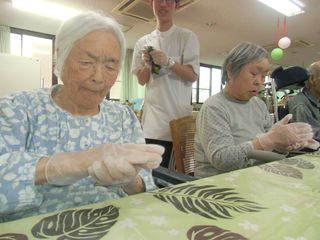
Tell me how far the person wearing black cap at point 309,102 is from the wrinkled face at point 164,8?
3.86ft

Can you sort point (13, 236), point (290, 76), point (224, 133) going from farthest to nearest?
1. point (290, 76)
2. point (224, 133)
3. point (13, 236)

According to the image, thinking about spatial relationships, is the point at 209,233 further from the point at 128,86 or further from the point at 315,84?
the point at 128,86

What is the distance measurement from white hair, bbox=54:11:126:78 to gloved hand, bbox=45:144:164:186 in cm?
36

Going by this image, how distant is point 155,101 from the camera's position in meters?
1.69

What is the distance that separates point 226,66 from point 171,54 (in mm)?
470

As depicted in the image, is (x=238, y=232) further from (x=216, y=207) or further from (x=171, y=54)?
(x=171, y=54)

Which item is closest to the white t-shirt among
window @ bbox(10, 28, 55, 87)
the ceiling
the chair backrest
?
the chair backrest

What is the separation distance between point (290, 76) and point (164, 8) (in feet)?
3.61

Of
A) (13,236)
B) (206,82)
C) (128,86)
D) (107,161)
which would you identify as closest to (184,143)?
(107,161)

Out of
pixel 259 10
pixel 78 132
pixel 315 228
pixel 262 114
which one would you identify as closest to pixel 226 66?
pixel 262 114

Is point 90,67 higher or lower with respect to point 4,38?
lower

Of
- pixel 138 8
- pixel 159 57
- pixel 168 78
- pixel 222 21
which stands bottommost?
pixel 168 78

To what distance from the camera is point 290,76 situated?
79.2 inches

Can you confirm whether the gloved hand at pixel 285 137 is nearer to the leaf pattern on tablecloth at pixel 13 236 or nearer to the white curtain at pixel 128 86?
the leaf pattern on tablecloth at pixel 13 236
